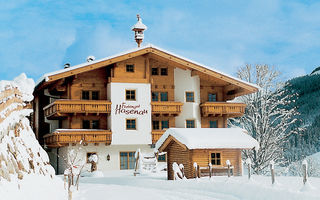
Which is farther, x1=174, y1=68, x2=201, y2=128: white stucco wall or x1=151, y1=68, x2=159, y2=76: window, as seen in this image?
x1=174, y1=68, x2=201, y2=128: white stucco wall

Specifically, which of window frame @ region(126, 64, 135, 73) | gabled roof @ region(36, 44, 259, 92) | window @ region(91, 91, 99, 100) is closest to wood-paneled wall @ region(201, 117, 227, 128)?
gabled roof @ region(36, 44, 259, 92)

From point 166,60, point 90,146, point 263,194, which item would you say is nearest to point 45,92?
point 90,146

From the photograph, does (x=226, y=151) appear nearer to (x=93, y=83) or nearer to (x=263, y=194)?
(x=263, y=194)

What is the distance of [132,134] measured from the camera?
118 feet

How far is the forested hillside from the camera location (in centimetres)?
5175

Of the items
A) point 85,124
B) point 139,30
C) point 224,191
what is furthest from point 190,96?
point 224,191

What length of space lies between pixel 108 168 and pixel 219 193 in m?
18.2

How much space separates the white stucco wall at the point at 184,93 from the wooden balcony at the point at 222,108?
28.0 inches

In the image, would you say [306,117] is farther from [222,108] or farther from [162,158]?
[162,158]

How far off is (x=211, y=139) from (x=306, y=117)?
34118mm

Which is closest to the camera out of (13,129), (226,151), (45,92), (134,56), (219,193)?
(13,129)

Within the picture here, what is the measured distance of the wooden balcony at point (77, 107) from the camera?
1330 inches

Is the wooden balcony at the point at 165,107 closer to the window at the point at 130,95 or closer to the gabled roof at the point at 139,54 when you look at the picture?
the window at the point at 130,95

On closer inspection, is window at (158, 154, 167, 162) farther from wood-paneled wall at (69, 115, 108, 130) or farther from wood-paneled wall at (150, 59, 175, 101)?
wood-paneled wall at (69, 115, 108, 130)
